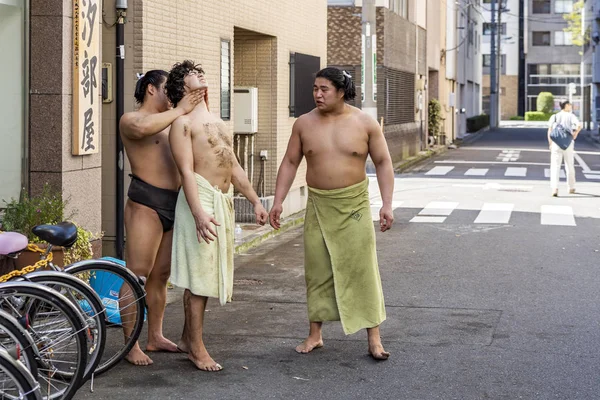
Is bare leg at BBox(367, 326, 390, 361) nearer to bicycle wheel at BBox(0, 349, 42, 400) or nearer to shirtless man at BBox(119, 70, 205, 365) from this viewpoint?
shirtless man at BBox(119, 70, 205, 365)

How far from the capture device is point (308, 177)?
790 centimetres

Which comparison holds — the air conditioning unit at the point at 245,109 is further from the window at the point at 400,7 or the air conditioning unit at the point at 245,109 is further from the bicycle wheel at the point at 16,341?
the window at the point at 400,7

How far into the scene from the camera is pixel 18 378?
5.10 m

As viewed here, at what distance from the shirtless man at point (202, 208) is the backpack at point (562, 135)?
14862 millimetres

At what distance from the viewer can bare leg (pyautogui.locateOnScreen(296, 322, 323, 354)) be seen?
778cm

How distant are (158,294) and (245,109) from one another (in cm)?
825

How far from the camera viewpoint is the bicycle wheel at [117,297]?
22.9 ft

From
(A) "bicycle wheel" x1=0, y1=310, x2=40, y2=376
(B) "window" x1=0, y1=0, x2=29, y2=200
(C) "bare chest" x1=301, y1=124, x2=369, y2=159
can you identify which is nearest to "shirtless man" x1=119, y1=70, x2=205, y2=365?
(C) "bare chest" x1=301, y1=124, x2=369, y2=159

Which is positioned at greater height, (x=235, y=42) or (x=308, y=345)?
(x=235, y=42)

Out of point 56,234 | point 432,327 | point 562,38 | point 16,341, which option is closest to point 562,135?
point 432,327

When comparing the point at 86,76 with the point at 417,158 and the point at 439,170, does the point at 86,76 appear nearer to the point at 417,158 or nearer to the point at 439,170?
the point at 439,170

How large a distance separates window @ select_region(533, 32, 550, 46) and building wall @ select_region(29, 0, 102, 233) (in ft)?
331

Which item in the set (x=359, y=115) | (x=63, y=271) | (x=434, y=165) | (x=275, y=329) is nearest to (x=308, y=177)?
(x=359, y=115)

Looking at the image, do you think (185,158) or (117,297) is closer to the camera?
(185,158)
